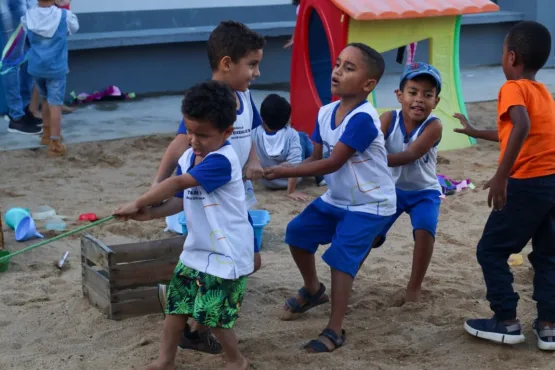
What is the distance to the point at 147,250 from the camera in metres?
4.17

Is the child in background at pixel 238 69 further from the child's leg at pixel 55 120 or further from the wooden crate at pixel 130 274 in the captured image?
the child's leg at pixel 55 120

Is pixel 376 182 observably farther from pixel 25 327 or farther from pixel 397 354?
pixel 25 327

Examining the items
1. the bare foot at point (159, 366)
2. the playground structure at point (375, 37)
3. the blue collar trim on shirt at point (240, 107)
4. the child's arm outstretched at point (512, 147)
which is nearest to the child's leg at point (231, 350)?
the bare foot at point (159, 366)

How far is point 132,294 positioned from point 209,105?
1.30 m

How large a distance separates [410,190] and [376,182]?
1.68ft

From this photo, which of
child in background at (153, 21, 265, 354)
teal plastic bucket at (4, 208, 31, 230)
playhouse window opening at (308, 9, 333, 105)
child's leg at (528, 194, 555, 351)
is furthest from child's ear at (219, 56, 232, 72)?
playhouse window opening at (308, 9, 333, 105)

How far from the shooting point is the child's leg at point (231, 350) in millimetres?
3414

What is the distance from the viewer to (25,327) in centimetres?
404

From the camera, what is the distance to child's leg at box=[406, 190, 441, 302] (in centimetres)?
424

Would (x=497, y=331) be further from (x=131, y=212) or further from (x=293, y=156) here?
(x=293, y=156)

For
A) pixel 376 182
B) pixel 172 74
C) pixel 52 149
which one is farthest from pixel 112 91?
pixel 376 182

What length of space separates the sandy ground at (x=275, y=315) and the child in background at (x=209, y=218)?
0.37 m

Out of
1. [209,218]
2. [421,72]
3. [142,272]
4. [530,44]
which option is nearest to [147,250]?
[142,272]

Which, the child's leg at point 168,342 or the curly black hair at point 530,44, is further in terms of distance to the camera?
the curly black hair at point 530,44
